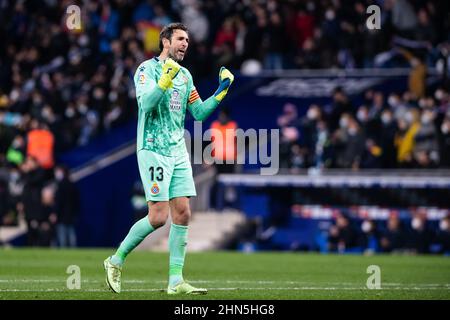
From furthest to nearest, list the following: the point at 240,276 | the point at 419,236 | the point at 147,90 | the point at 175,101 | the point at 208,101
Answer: the point at 419,236 < the point at 240,276 < the point at 208,101 < the point at 175,101 < the point at 147,90

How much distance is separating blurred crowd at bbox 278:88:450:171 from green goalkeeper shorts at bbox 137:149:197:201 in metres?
→ 13.2

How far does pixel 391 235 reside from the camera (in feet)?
79.0

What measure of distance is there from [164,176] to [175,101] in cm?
78

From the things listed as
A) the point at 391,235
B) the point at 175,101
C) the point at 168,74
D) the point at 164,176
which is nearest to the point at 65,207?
the point at 391,235

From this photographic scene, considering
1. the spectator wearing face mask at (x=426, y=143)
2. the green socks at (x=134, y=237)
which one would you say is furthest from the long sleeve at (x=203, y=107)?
the spectator wearing face mask at (x=426, y=143)

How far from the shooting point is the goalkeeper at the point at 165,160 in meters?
11.4

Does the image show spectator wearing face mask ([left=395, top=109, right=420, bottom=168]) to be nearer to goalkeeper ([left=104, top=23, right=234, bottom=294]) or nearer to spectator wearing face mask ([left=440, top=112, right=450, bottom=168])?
spectator wearing face mask ([left=440, top=112, right=450, bottom=168])

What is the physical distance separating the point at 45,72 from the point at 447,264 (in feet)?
51.8

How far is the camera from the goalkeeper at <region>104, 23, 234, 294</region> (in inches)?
448

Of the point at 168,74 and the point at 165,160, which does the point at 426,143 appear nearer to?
the point at 165,160

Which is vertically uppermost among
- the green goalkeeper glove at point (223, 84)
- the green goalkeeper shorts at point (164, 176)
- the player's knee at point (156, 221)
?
the green goalkeeper glove at point (223, 84)

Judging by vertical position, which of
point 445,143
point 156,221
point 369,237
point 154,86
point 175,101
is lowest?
point 369,237

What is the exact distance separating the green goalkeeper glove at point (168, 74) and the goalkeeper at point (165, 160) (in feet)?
0.29

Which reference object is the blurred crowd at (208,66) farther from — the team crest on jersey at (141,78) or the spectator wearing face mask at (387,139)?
the team crest on jersey at (141,78)
